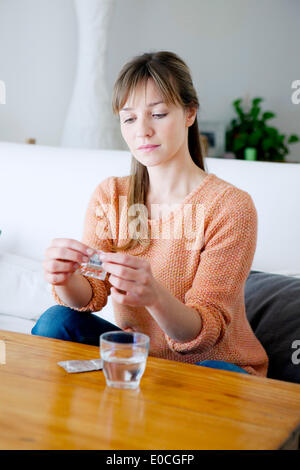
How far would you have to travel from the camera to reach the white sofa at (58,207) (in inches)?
72.3

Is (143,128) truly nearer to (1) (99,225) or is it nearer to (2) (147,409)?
(1) (99,225)

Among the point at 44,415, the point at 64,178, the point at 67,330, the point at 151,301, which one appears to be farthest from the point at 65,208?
the point at 44,415

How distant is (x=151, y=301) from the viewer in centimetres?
107

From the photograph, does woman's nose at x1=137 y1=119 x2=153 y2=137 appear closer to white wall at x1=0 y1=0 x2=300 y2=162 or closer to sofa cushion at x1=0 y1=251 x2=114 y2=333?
sofa cushion at x1=0 y1=251 x2=114 y2=333

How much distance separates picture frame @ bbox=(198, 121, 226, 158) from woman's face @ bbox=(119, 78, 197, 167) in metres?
2.52

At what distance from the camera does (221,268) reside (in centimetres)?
129

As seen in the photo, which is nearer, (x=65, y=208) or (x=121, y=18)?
(x=65, y=208)

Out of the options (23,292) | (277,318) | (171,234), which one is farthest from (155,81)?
(23,292)

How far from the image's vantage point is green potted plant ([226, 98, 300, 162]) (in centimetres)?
377

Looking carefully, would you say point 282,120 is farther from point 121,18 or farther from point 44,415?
point 44,415

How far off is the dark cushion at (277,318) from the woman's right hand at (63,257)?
2.00ft

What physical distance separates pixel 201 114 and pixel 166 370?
3130 millimetres

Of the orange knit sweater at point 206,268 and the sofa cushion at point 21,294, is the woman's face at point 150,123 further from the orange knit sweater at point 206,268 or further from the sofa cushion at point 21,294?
the sofa cushion at point 21,294
